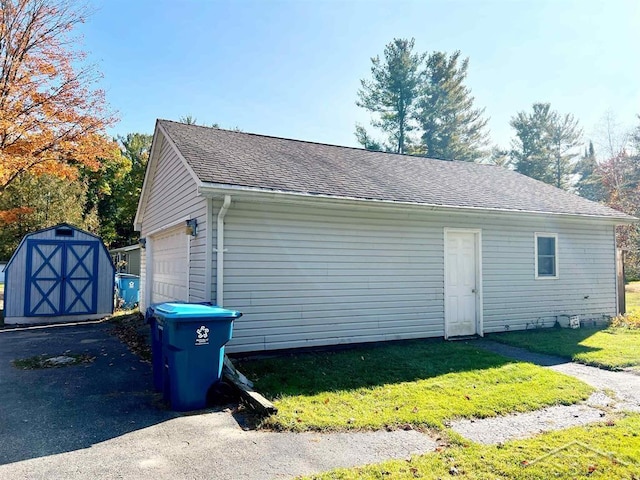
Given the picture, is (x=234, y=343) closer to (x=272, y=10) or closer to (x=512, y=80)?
(x=272, y=10)

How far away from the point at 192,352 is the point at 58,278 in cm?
886

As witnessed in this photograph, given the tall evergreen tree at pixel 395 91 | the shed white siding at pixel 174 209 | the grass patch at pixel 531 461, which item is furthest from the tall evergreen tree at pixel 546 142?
the grass patch at pixel 531 461

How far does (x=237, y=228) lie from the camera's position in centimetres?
654

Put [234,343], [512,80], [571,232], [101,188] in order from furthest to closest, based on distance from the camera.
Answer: [101,188]
[512,80]
[571,232]
[234,343]

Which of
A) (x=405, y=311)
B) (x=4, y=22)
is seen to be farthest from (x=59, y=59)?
(x=405, y=311)

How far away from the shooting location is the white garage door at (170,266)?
8.02m

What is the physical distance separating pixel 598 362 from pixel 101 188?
101 ft

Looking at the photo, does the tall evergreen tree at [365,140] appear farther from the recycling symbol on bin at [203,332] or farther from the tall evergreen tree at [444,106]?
the recycling symbol on bin at [203,332]

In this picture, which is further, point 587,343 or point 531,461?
point 587,343

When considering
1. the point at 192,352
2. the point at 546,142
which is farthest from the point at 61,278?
the point at 546,142

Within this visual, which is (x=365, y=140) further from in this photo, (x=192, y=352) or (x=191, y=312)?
(x=192, y=352)

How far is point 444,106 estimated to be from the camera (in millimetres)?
27125

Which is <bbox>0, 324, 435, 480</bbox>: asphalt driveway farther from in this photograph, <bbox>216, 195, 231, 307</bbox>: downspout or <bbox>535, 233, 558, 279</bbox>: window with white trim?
<bbox>535, 233, 558, 279</bbox>: window with white trim

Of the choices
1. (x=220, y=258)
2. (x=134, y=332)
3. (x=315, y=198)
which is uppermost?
(x=315, y=198)
